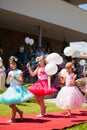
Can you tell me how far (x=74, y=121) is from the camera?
31.9 feet

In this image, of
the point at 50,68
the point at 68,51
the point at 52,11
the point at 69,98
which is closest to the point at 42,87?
the point at 50,68

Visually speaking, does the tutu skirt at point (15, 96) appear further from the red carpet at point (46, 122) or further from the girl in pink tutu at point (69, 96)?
the girl in pink tutu at point (69, 96)

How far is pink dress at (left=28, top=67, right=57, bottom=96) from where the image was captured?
10.4 m

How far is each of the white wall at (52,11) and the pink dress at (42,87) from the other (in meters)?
8.52

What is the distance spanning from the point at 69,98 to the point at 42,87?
33.8 inches

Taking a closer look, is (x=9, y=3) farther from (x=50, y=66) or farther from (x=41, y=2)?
(x=50, y=66)

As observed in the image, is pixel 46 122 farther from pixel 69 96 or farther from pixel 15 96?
pixel 69 96

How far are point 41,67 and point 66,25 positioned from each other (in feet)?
44.3

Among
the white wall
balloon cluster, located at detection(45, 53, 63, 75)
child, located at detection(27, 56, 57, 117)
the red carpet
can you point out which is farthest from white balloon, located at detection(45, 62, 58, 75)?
the white wall

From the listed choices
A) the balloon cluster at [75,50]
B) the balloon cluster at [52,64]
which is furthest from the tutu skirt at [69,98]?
the balloon cluster at [75,50]

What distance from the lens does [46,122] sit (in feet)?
31.0

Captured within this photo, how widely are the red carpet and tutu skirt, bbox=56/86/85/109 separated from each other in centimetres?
30

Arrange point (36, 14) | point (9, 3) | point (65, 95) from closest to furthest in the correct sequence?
point (65, 95) < point (9, 3) < point (36, 14)

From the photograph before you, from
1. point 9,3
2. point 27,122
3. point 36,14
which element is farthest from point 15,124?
point 36,14
